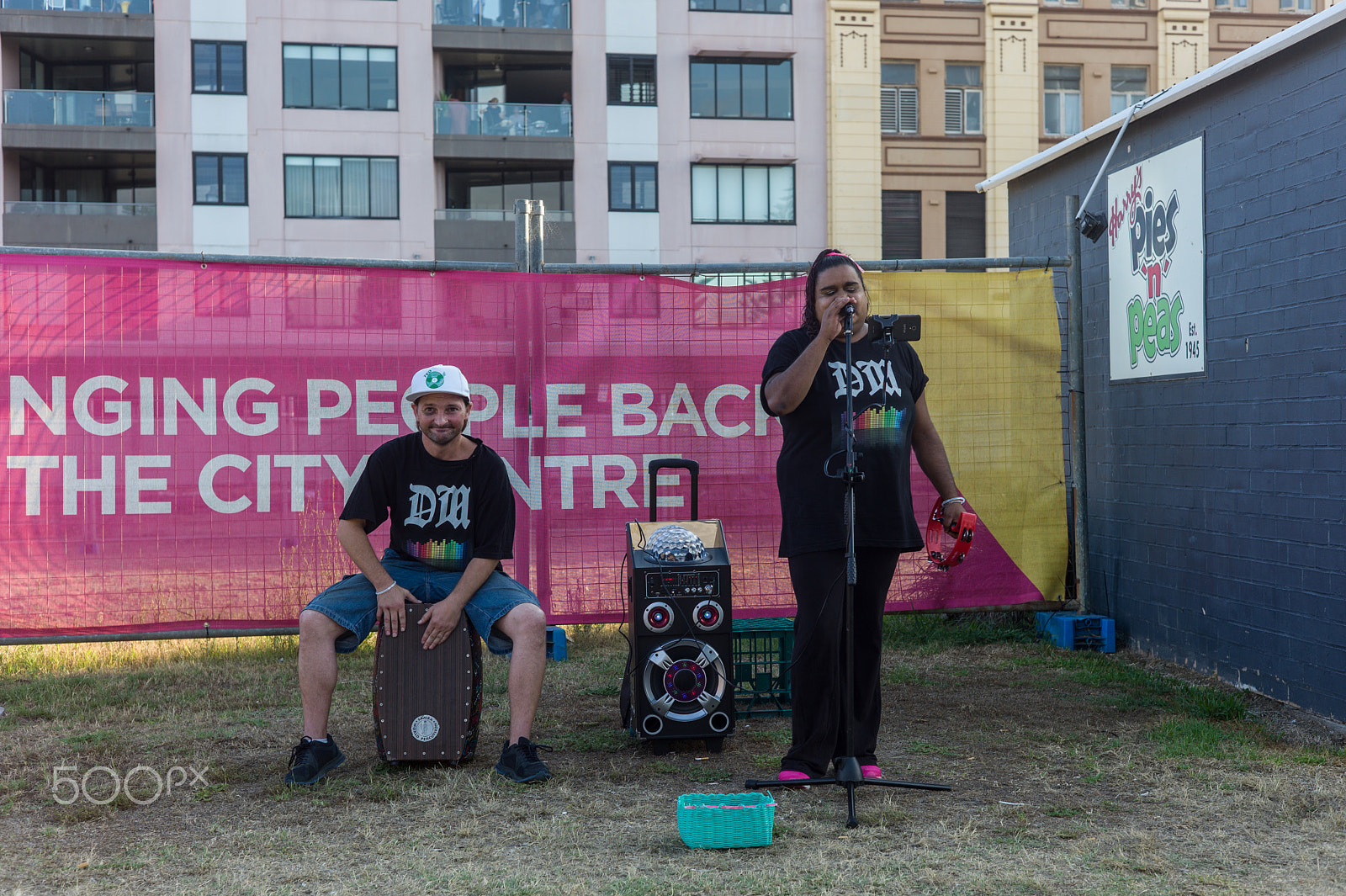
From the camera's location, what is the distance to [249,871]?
3699mm

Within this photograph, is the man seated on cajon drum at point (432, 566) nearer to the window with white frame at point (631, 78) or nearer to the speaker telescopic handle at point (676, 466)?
the speaker telescopic handle at point (676, 466)

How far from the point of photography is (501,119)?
3164cm

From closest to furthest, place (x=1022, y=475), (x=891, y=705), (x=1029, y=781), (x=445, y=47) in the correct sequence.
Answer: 1. (x=1029, y=781)
2. (x=891, y=705)
3. (x=1022, y=475)
4. (x=445, y=47)

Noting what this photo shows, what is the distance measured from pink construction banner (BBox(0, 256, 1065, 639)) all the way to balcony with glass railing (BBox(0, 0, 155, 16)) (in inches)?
1116

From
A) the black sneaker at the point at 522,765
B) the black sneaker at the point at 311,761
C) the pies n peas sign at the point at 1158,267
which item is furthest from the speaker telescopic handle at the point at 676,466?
the pies n peas sign at the point at 1158,267

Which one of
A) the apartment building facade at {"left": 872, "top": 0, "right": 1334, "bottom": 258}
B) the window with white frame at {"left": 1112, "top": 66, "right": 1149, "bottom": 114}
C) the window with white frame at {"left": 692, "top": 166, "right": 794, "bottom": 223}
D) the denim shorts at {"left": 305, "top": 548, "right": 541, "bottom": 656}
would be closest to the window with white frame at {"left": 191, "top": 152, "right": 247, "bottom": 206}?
the window with white frame at {"left": 692, "top": 166, "right": 794, "bottom": 223}

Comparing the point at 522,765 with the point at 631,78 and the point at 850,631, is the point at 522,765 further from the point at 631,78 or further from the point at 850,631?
the point at 631,78

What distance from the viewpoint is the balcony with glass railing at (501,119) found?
31453 millimetres

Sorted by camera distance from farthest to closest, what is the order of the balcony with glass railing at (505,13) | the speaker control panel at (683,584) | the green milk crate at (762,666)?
the balcony with glass railing at (505,13)
the green milk crate at (762,666)
the speaker control panel at (683,584)

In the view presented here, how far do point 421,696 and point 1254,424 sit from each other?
14.7 feet

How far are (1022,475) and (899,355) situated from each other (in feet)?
10.3

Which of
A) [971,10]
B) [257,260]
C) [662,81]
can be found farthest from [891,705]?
[971,10]

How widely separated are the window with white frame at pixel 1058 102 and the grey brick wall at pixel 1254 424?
2748cm

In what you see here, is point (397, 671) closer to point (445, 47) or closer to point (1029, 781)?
point (1029, 781)
